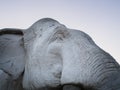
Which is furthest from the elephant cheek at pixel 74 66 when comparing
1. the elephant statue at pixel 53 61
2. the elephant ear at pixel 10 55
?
the elephant ear at pixel 10 55

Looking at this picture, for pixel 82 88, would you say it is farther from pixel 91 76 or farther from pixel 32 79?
pixel 32 79

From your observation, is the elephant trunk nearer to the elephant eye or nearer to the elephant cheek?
the elephant cheek

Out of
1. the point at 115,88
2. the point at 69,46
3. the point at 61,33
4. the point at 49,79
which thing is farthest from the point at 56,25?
the point at 115,88

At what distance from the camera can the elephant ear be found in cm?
293

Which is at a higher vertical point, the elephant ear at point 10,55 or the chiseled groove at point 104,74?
the chiseled groove at point 104,74

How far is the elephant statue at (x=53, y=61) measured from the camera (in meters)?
2.35

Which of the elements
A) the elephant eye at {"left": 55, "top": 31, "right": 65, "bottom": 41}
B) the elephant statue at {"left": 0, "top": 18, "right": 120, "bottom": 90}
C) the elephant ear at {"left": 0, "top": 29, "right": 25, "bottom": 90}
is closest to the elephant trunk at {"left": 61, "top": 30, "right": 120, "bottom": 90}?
the elephant statue at {"left": 0, "top": 18, "right": 120, "bottom": 90}

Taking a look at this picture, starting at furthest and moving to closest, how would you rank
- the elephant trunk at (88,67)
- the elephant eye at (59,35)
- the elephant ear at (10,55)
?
1. the elephant ear at (10,55)
2. the elephant eye at (59,35)
3. the elephant trunk at (88,67)

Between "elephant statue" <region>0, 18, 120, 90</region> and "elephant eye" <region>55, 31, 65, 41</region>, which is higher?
"elephant eye" <region>55, 31, 65, 41</region>

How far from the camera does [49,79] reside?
252 centimetres

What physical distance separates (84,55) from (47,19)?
592 millimetres

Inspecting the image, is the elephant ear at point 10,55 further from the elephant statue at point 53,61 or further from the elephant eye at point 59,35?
the elephant eye at point 59,35

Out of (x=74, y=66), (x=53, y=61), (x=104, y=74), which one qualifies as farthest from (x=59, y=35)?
(x=104, y=74)

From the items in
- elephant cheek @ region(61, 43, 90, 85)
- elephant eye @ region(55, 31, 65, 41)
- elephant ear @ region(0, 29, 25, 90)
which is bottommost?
elephant ear @ region(0, 29, 25, 90)
